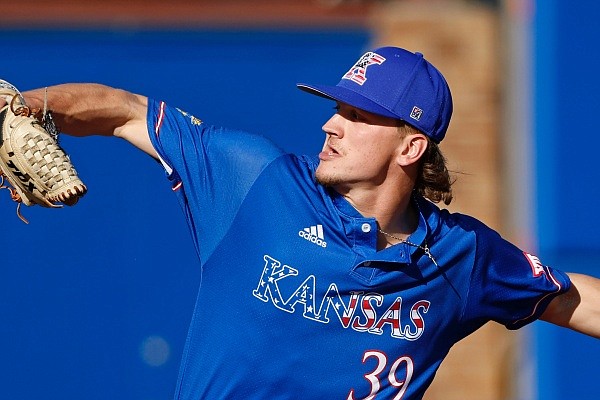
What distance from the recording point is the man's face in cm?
401

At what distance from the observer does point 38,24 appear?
7.78 m

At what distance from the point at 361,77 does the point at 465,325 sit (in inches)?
36.3

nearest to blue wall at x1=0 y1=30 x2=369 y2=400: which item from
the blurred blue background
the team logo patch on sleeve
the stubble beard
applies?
the blurred blue background

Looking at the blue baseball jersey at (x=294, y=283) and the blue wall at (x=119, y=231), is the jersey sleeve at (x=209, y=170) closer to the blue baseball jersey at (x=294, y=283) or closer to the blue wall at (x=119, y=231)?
the blue baseball jersey at (x=294, y=283)

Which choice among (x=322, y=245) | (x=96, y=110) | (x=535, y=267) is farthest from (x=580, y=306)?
(x=96, y=110)

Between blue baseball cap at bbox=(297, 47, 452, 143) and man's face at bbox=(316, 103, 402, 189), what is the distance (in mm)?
64

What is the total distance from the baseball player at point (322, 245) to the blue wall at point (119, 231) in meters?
3.55

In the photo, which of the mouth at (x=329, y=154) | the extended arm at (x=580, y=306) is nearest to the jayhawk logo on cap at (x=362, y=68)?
the mouth at (x=329, y=154)

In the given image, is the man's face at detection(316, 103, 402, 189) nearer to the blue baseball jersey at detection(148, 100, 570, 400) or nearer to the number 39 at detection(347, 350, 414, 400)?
the blue baseball jersey at detection(148, 100, 570, 400)

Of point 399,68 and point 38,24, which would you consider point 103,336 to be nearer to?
point 38,24

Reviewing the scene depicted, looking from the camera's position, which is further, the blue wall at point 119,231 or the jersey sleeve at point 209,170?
the blue wall at point 119,231

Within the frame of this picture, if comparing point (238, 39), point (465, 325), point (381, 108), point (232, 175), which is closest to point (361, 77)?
point (381, 108)

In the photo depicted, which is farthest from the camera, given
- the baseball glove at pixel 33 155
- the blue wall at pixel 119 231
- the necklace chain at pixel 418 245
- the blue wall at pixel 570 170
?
the blue wall at pixel 119 231

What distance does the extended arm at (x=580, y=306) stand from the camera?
4352 mm
